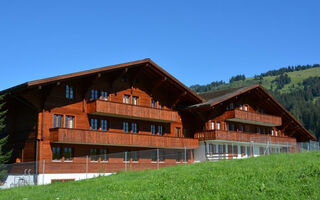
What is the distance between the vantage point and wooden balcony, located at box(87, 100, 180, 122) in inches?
1216

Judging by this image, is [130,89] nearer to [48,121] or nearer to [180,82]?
[180,82]

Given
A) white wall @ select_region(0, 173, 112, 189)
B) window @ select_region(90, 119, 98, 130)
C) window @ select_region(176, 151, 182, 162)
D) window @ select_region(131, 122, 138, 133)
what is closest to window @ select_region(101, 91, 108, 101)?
window @ select_region(90, 119, 98, 130)

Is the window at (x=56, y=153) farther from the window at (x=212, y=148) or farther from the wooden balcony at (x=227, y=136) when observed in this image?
the window at (x=212, y=148)

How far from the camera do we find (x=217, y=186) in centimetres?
1454

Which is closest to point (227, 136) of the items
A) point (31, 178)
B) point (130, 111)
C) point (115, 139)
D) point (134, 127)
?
point (134, 127)

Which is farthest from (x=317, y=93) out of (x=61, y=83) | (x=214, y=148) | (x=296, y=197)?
(x=296, y=197)

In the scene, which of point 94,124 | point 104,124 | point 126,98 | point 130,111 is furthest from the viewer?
point 126,98

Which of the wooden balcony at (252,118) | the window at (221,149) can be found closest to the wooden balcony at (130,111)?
the window at (221,149)

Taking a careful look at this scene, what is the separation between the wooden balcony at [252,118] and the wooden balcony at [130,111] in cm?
Result: 742

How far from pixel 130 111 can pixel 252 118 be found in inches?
683

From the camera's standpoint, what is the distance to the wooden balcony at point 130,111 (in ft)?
101

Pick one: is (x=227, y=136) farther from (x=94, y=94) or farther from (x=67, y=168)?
(x=67, y=168)

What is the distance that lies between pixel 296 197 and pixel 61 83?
21268mm

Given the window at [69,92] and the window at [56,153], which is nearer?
the window at [56,153]
